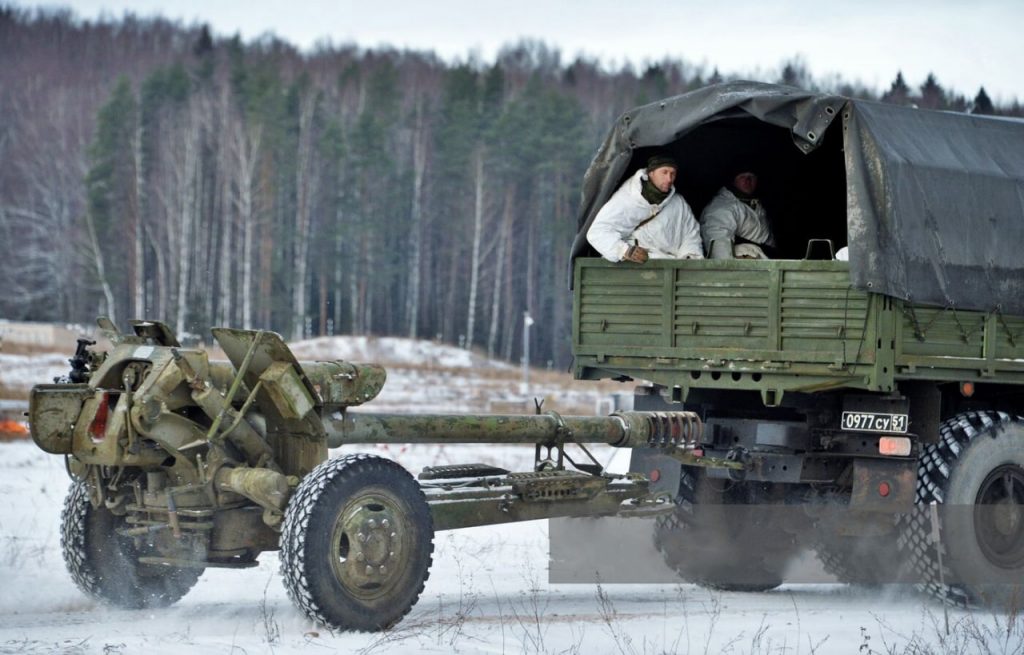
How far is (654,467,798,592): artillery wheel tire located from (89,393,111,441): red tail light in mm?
4433

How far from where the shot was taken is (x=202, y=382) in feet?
26.0

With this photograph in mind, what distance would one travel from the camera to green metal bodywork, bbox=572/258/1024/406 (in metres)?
9.31

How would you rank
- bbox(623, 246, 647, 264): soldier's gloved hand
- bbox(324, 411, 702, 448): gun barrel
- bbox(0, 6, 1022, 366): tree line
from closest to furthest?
1. bbox(324, 411, 702, 448): gun barrel
2. bbox(623, 246, 647, 264): soldier's gloved hand
3. bbox(0, 6, 1022, 366): tree line

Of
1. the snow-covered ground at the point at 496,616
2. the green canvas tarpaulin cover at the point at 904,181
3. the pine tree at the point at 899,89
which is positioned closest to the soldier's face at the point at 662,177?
the green canvas tarpaulin cover at the point at 904,181

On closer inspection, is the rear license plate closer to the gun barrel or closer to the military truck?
the military truck

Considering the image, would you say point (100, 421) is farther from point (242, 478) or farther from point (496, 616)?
point (496, 616)

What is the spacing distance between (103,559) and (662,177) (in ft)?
14.9

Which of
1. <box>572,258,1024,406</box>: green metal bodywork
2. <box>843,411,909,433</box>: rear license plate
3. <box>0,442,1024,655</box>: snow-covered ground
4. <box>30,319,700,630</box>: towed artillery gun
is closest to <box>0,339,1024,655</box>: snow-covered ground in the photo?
<box>0,442,1024,655</box>: snow-covered ground

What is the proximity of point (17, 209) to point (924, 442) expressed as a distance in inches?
2268

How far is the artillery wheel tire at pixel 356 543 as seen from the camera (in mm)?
7492

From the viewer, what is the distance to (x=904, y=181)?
31.4ft

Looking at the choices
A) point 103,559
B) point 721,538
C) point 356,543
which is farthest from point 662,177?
point 103,559

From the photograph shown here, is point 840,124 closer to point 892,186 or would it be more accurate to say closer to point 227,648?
point 892,186

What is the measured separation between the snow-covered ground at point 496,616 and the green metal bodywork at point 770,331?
1477mm
